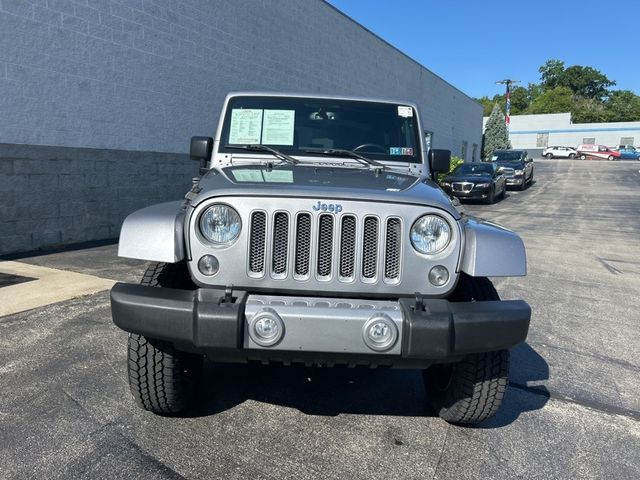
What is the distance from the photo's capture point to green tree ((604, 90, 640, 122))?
3273 inches

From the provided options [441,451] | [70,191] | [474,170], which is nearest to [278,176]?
[441,451]

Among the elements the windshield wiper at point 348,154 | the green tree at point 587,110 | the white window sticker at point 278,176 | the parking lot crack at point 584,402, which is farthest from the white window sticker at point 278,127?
the green tree at point 587,110

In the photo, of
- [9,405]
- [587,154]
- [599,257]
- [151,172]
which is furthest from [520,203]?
[587,154]

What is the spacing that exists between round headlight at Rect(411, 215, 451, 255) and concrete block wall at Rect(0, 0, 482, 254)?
6627 millimetres

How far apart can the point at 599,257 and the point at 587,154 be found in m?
51.5

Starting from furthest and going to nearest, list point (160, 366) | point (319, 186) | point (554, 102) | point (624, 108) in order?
point (554, 102)
point (624, 108)
point (160, 366)
point (319, 186)

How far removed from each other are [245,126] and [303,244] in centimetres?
166

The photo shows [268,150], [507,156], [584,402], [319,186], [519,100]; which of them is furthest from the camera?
[519,100]

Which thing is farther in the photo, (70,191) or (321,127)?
(70,191)

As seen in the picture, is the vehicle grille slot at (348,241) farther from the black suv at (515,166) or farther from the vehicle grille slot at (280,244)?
the black suv at (515,166)

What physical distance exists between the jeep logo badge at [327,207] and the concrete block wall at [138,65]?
20.7 ft

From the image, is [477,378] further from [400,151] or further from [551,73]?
[551,73]

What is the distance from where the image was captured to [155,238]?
254 cm

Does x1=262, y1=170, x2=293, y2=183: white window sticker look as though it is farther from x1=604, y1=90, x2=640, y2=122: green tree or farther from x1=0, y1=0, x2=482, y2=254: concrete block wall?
x1=604, y1=90, x2=640, y2=122: green tree
